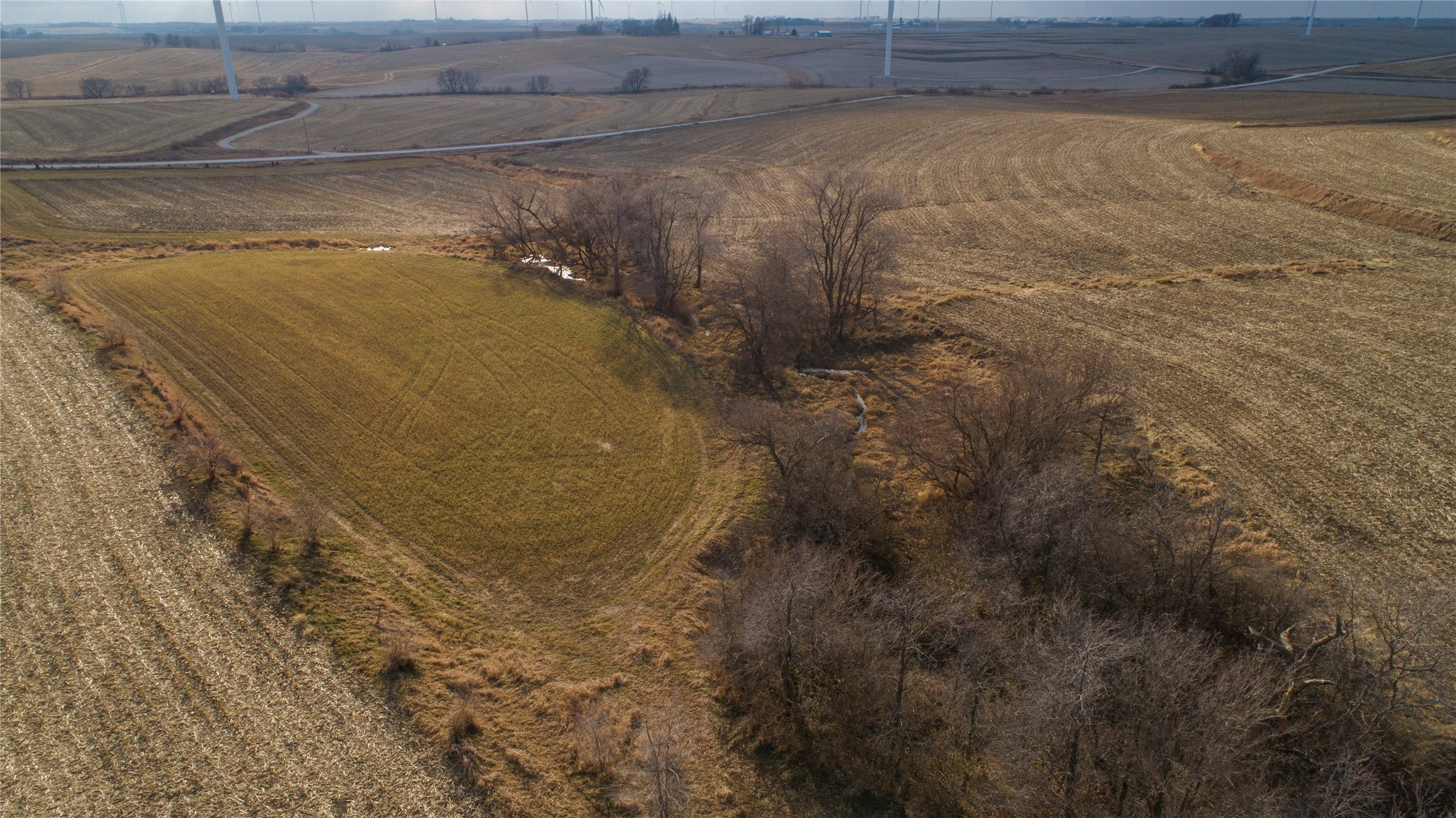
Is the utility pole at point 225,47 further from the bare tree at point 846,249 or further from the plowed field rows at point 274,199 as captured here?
the bare tree at point 846,249

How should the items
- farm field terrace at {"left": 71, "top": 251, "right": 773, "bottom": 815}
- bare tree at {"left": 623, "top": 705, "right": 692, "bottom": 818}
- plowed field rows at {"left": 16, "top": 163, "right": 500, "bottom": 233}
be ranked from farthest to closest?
1. plowed field rows at {"left": 16, "top": 163, "right": 500, "bottom": 233}
2. farm field terrace at {"left": 71, "top": 251, "right": 773, "bottom": 815}
3. bare tree at {"left": 623, "top": 705, "right": 692, "bottom": 818}

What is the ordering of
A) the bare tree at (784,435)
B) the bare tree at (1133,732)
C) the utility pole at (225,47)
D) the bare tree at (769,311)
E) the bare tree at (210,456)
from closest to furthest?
the bare tree at (1133,732) → the bare tree at (784,435) → the bare tree at (210,456) → the bare tree at (769,311) → the utility pole at (225,47)

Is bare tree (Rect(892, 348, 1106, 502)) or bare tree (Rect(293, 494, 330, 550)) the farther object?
bare tree (Rect(293, 494, 330, 550))

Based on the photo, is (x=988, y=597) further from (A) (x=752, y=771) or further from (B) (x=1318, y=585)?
(B) (x=1318, y=585)

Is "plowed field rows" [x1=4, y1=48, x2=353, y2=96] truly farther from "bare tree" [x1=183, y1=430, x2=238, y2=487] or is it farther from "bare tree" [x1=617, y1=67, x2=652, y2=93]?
"bare tree" [x1=183, y1=430, x2=238, y2=487]

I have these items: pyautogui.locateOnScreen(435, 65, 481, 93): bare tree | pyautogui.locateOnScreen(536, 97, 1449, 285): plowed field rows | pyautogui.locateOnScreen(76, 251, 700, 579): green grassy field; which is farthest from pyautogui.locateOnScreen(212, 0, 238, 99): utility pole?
pyautogui.locateOnScreen(76, 251, 700, 579): green grassy field

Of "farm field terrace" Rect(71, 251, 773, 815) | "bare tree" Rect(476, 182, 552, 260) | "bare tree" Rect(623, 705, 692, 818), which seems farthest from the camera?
"bare tree" Rect(476, 182, 552, 260)

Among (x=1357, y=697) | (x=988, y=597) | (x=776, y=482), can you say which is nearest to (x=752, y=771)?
(x=988, y=597)

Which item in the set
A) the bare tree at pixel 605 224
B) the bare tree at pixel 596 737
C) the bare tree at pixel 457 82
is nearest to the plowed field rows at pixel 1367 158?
the bare tree at pixel 605 224

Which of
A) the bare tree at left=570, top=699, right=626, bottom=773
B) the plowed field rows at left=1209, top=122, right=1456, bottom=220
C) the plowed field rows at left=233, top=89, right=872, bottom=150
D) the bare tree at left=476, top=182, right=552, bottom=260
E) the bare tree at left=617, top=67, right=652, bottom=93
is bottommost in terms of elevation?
the bare tree at left=570, top=699, right=626, bottom=773
